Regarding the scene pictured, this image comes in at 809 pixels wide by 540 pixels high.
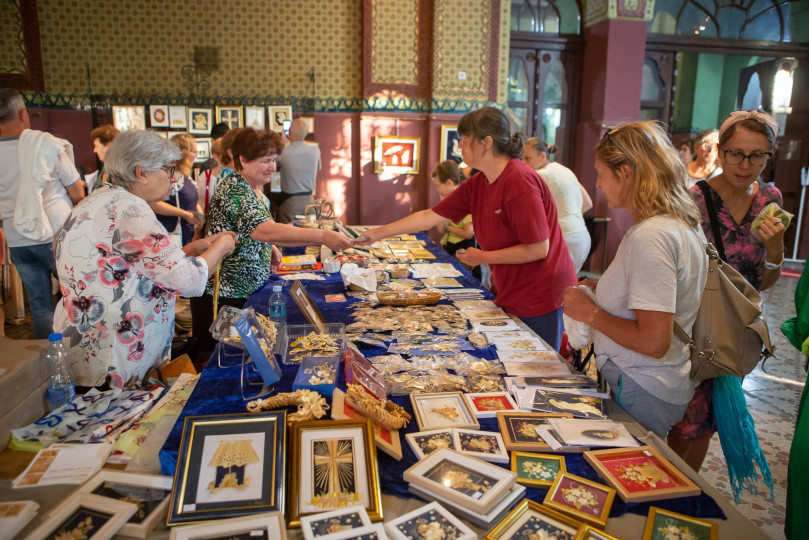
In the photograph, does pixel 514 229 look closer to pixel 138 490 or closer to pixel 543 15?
pixel 138 490

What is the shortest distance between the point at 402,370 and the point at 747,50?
9.40 metres

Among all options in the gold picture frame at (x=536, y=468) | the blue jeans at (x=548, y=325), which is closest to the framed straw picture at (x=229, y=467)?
the gold picture frame at (x=536, y=468)

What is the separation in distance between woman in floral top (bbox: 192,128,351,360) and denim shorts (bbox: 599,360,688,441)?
184cm

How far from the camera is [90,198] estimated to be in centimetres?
212

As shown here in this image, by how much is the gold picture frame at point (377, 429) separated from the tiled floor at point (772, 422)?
1.63m

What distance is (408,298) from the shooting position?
2.98m

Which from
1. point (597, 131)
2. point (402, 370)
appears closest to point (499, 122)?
point (402, 370)

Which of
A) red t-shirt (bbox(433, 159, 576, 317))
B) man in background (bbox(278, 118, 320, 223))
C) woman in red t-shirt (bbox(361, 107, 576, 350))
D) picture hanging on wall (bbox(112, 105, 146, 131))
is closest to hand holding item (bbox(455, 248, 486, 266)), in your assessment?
woman in red t-shirt (bbox(361, 107, 576, 350))

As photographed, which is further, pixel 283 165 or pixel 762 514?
pixel 283 165

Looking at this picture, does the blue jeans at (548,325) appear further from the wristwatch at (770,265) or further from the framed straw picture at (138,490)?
the framed straw picture at (138,490)

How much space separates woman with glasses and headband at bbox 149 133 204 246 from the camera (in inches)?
196

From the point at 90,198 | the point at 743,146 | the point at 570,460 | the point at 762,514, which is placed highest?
the point at 743,146

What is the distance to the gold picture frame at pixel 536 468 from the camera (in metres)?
1.43

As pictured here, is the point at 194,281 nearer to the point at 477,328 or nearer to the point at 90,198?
the point at 90,198
